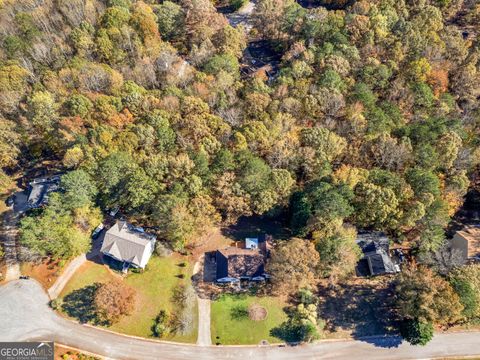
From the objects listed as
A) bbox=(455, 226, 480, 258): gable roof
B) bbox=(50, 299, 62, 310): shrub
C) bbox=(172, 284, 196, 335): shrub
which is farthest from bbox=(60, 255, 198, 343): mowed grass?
bbox=(455, 226, 480, 258): gable roof

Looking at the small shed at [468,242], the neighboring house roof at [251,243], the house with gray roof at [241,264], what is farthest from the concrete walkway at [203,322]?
the small shed at [468,242]

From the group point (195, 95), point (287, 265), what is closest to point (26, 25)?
point (195, 95)

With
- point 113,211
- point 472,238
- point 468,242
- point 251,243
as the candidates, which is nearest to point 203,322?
point 251,243

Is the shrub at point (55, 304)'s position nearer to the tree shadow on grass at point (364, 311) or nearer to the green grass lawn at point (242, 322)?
the green grass lawn at point (242, 322)

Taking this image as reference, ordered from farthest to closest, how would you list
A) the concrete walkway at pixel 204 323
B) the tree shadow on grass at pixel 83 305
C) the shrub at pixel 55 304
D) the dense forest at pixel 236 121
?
the dense forest at pixel 236 121 < the shrub at pixel 55 304 < the tree shadow on grass at pixel 83 305 < the concrete walkway at pixel 204 323

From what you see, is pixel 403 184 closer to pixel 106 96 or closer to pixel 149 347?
pixel 149 347

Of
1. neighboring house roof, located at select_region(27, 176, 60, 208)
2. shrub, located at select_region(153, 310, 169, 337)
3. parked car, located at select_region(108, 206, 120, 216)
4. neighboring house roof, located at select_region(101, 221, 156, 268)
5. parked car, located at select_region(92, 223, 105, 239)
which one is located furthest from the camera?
parked car, located at select_region(108, 206, 120, 216)

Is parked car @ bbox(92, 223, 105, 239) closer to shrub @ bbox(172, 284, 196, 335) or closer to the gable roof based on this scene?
shrub @ bbox(172, 284, 196, 335)
